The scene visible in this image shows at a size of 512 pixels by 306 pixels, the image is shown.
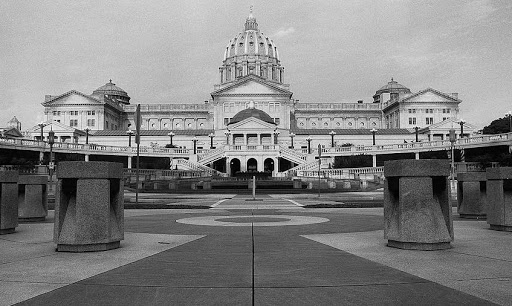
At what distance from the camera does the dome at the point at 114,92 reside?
184 m

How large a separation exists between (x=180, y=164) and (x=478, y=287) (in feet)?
278

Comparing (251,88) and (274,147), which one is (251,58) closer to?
(251,88)

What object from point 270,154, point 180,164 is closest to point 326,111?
point 270,154

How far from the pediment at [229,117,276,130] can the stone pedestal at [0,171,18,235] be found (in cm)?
9917

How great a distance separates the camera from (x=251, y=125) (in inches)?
4437

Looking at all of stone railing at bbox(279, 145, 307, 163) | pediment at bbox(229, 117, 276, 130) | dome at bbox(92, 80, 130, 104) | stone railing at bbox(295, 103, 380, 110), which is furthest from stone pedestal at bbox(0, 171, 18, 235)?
dome at bbox(92, 80, 130, 104)

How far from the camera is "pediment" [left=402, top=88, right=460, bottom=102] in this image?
14712cm

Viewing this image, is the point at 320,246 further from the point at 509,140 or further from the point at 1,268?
the point at 509,140

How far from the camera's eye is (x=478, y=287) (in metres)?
6.80

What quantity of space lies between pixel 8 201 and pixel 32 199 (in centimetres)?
490

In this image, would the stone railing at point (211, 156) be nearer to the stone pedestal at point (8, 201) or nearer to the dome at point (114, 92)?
the stone pedestal at point (8, 201)

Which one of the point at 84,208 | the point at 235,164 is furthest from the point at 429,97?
the point at 84,208

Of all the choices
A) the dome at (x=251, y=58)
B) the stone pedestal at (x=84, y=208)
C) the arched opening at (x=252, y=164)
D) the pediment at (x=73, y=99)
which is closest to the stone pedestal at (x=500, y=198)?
the stone pedestal at (x=84, y=208)

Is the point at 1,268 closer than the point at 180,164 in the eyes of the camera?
Yes
